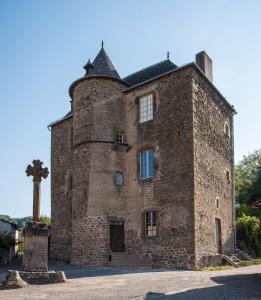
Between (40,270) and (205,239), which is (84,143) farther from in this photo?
(40,270)

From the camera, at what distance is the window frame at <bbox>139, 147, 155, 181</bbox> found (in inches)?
802

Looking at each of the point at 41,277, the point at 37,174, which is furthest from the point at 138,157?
the point at 41,277

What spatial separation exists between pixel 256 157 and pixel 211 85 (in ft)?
80.4

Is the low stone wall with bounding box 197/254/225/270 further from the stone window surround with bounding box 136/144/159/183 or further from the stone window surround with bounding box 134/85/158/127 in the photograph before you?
the stone window surround with bounding box 134/85/158/127

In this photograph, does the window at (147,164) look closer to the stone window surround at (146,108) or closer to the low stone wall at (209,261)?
the stone window surround at (146,108)

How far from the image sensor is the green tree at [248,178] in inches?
1417

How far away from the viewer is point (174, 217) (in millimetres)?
18828

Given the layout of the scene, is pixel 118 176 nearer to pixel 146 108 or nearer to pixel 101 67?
pixel 146 108

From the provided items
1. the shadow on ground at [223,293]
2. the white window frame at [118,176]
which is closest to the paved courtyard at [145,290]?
the shadow on ground at [223,293]

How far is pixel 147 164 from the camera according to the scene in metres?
20.6

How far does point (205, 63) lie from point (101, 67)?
5723mm

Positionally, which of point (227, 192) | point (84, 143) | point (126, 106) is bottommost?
point (227, 192)

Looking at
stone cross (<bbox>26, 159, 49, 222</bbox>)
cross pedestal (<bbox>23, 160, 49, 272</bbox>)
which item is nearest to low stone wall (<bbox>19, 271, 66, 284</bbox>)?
cross pedestal (<bbox>23, 160, 49, 272</bbox>)

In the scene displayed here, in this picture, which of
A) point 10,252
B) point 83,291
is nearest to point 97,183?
point 10,252
